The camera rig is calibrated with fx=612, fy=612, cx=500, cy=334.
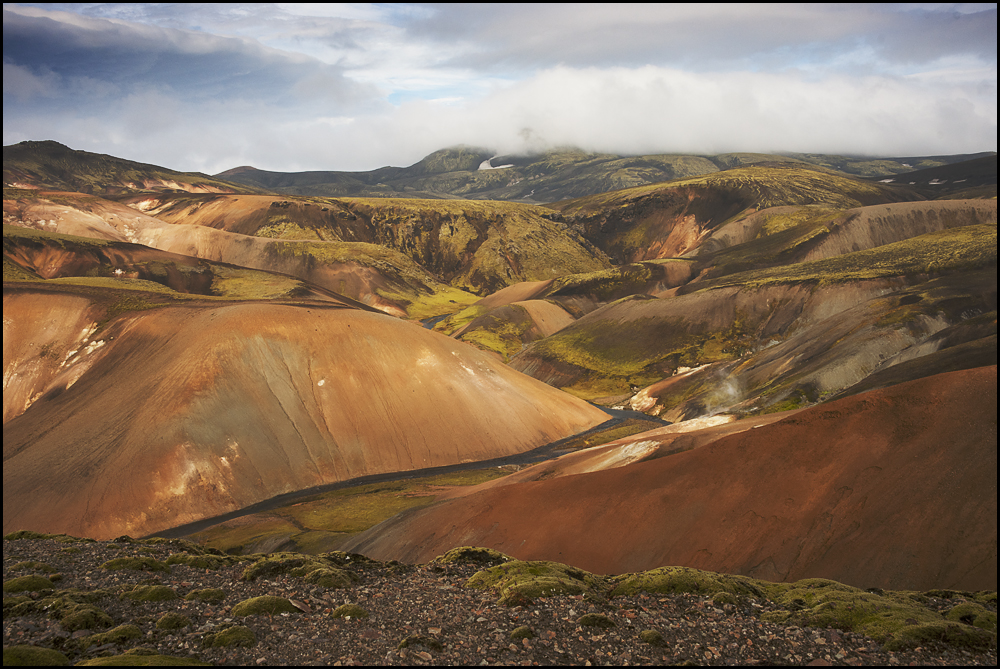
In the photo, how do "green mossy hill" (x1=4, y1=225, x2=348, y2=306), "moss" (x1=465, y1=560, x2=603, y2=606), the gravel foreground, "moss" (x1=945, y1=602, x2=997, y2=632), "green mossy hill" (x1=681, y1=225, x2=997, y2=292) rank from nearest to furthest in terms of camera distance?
the gravel foreground
"moss" (x1=945, y1=602, x2=997, y2=632)
"moss" (x1=465, y1=560, x2=603, y2=606)
"green mossy hill" (x1=681, y1=225, x2=997, y2=292)
"green mossy hill" (x1=4, y1=225, x2=348, y2=306)

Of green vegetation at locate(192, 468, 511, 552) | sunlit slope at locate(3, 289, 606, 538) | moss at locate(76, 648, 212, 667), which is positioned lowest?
green vegetation at locate(192, 468, 511, 552)

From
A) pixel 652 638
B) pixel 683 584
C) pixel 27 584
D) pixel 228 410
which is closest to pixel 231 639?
pixel 27 584

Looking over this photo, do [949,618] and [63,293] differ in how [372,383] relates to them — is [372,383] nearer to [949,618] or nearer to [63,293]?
[63,293]

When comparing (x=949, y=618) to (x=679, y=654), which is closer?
(x=679, y=654)

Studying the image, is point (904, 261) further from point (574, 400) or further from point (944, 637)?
point (944, 637)

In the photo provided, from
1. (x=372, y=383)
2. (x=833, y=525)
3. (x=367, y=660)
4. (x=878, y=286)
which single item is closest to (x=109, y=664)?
(x=367, y=660)

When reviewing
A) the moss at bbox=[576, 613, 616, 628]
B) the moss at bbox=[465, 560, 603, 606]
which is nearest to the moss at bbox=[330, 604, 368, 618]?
the moss at bbox=[465, 560, 603, 606]

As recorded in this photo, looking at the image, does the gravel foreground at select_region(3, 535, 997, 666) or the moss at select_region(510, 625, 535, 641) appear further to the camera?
the moss at select_region(510, 625, 535, 641)

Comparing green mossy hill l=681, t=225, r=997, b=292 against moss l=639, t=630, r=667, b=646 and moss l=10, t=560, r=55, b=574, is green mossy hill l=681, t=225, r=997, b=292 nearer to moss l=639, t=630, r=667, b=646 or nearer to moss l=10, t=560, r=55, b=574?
moss l=639, t=630, r=667, b=646
